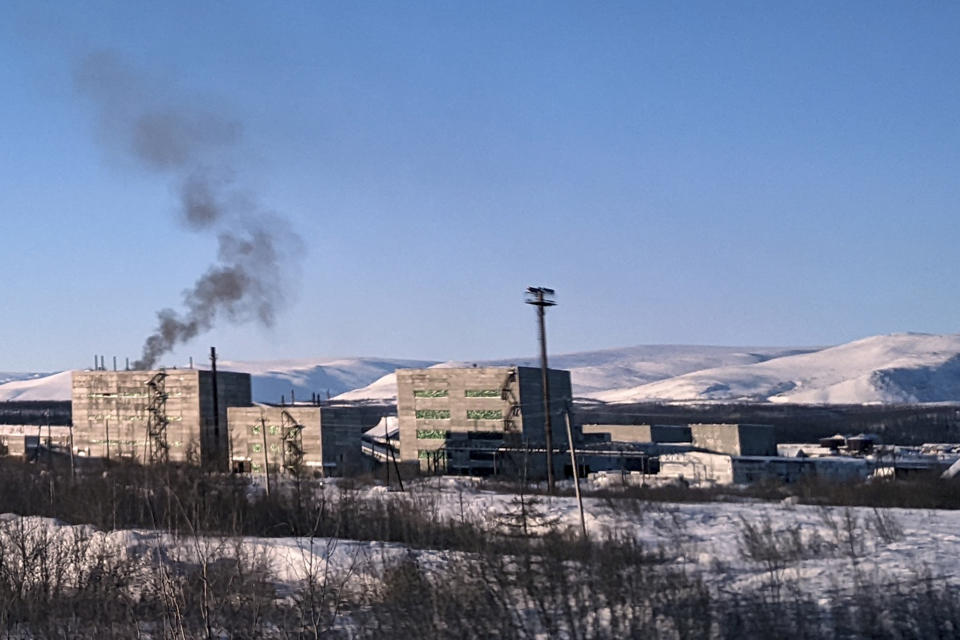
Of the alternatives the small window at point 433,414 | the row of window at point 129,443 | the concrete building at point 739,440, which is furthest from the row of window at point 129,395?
the concrete building at point 739,440

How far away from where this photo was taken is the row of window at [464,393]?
54.9 meters

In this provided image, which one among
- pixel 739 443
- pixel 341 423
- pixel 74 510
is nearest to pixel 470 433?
pixel 341 423

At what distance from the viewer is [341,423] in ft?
187

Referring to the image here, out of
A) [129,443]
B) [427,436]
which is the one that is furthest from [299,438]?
[129,443]

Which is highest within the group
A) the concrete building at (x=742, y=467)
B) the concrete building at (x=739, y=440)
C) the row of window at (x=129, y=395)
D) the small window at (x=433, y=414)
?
the row of window at (x=129, y=395)

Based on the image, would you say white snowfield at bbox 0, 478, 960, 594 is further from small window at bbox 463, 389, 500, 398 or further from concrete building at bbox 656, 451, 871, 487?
small window at bbox 463, 389, 500, 398

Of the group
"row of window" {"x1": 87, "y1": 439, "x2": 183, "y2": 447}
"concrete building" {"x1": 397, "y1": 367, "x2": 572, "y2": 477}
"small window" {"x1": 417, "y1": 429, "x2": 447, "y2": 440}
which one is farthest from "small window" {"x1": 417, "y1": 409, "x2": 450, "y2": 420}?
"row of window" {"x1": 87, "y1": 439, "x2": 183, "y2": 447}

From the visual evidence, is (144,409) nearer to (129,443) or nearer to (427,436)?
(129,443)

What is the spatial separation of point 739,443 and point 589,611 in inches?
2275

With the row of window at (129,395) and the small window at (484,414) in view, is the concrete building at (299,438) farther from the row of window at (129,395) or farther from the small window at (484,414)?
the small window at (484,414)

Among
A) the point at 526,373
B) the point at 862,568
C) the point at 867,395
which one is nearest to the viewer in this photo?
the point at 862,568

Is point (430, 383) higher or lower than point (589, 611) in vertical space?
higher

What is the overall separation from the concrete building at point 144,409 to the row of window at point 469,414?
42.7 ft

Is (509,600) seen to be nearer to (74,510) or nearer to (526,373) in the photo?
(74,510)
